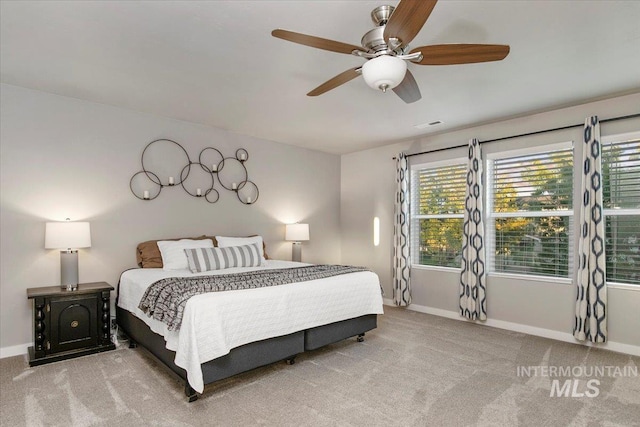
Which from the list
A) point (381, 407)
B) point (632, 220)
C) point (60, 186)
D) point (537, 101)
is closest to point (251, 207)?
point (60, 186)

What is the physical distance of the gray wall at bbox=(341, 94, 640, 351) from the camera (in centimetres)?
351

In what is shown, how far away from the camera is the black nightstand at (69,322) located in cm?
310

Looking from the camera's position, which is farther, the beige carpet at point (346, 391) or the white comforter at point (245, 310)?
the white comforter at point (245, 310)

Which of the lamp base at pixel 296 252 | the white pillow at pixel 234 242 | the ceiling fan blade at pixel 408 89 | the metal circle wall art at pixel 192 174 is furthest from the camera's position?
the lamp base at pixel 296 252

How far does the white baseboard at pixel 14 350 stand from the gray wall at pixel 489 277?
442 cm

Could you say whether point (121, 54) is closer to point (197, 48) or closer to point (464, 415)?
point (197, 48)

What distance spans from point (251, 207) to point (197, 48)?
9.18 ft

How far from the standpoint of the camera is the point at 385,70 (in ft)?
6.27

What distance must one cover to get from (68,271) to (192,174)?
5.71ft

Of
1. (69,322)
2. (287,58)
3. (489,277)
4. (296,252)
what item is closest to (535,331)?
(489,277)

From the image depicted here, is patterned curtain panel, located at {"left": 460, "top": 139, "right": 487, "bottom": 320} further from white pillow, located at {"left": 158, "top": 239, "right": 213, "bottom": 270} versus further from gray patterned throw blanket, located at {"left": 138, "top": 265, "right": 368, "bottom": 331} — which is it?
white pillow, located at {"left": 158, "top": 239, "right": 213, "bottom": 270}

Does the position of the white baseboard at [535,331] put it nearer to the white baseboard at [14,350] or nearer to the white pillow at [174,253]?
the white pillow at [174,253]

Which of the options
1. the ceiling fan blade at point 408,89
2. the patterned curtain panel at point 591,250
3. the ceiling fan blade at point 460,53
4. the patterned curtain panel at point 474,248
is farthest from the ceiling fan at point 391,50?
the patterned curtain panel at point 474,248

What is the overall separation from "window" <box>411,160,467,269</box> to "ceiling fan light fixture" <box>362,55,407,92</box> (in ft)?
10.6
